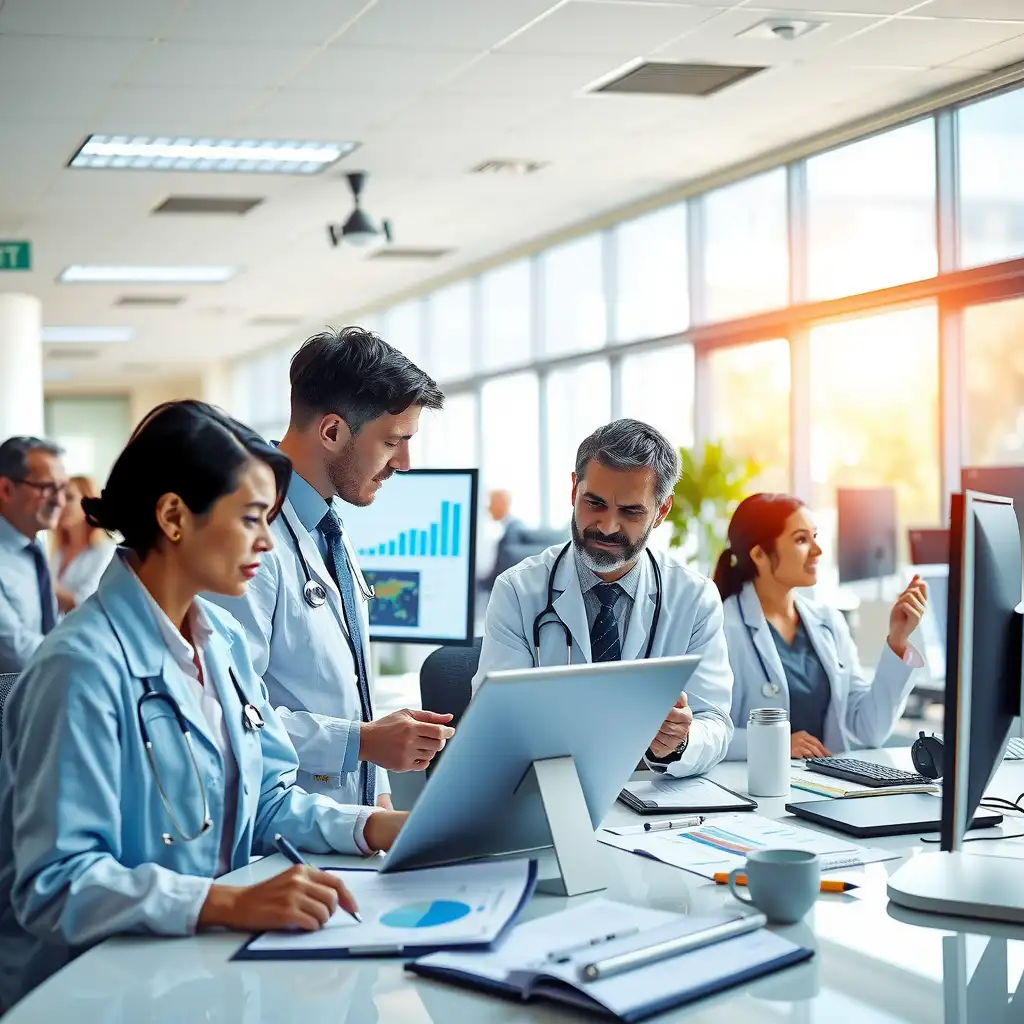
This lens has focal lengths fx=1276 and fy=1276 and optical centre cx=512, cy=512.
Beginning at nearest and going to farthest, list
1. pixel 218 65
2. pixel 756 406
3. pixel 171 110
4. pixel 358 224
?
pixel 218 65 < pixel 171 110 < pixel 358 224 < pixel 756 406

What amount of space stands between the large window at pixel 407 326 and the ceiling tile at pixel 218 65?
5.91m

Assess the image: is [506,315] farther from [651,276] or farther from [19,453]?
[19,453]

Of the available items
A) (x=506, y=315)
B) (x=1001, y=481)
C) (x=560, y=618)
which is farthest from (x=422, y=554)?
(x=506, y=315)

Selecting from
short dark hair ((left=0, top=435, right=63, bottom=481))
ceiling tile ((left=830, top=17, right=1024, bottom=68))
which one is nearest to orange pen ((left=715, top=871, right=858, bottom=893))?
short dark hair ((left=0, top=435, right=63, bottom=481))

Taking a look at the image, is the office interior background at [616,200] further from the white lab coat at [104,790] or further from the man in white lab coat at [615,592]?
the white lab coat at [104,790]

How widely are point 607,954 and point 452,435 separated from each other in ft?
32.5

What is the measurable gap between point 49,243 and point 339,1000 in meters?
8.03

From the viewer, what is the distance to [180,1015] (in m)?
1.25

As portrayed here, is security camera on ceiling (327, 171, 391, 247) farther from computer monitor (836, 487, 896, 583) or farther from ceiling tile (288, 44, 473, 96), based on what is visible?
computer monitor (836, 487, 896, 583)

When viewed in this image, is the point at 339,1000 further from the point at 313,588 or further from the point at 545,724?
the point at 313,588

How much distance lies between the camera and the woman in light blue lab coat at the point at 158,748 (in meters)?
1.44

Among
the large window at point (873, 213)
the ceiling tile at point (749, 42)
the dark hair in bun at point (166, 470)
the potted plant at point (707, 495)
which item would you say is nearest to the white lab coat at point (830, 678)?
the dark hair in bun at point (166, 470)

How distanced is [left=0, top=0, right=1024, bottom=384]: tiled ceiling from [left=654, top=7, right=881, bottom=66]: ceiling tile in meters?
0.01

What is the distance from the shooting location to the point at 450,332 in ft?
35.8
